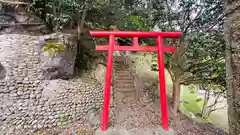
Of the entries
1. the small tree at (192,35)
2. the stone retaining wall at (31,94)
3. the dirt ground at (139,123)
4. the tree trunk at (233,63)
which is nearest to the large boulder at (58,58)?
the stone retaining wall at (31,94)

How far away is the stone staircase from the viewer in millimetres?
5774

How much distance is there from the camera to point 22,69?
4.07 metres

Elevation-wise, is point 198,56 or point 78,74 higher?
point 198,56

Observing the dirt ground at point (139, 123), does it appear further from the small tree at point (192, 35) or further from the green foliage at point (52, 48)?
the green foliage at point (52, 48)

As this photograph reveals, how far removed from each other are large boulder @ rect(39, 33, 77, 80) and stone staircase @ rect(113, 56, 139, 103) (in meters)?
2.29

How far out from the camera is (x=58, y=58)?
15.4ft

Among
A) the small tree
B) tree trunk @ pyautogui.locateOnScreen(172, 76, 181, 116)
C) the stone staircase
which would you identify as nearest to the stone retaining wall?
the stone staircase

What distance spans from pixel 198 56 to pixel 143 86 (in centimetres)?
307

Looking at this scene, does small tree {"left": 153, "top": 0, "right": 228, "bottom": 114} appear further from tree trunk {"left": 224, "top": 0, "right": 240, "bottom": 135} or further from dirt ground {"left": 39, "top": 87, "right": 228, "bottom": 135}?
tree trunk {"left": 224, "top": 0, "right": 240, "bottom": 135}

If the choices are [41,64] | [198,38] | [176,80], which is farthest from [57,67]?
[198,38]

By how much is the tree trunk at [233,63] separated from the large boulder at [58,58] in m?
4.90

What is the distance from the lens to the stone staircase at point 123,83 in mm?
5774

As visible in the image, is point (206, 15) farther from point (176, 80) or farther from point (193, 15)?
point (176, 80)

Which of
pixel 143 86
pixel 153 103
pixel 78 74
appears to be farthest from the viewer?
pixel 143 86
